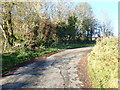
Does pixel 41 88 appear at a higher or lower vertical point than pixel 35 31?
lower

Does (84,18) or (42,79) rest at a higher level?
(84,18)

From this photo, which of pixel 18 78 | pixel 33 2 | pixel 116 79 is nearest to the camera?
pixel 116 79

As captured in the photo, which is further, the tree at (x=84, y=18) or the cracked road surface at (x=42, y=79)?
the tree at (x=84, y=18)

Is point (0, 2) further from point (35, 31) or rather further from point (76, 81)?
point (76, 81)

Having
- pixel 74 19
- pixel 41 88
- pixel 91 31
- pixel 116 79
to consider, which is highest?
pixel 74 19

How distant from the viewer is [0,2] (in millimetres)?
11617

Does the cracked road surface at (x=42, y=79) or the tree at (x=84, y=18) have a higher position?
the tree at (x=84, y=18)

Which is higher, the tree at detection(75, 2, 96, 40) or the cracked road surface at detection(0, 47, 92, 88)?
the tree at detection(75, 2, 96, 40)

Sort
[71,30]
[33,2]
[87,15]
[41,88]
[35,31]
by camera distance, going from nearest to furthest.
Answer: [41,88], [33,2], [35,31], [71,30], [87,15]

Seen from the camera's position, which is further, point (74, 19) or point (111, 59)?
point (74, 19)

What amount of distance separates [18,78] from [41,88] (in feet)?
6.41

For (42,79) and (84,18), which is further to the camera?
(84,18)

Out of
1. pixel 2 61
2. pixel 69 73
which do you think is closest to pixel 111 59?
pixel 69 73

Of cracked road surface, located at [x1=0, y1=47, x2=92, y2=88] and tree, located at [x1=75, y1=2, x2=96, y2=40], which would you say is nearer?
cracked road surface, located at [x1=0, y1=47, x2=92, y2=88]
